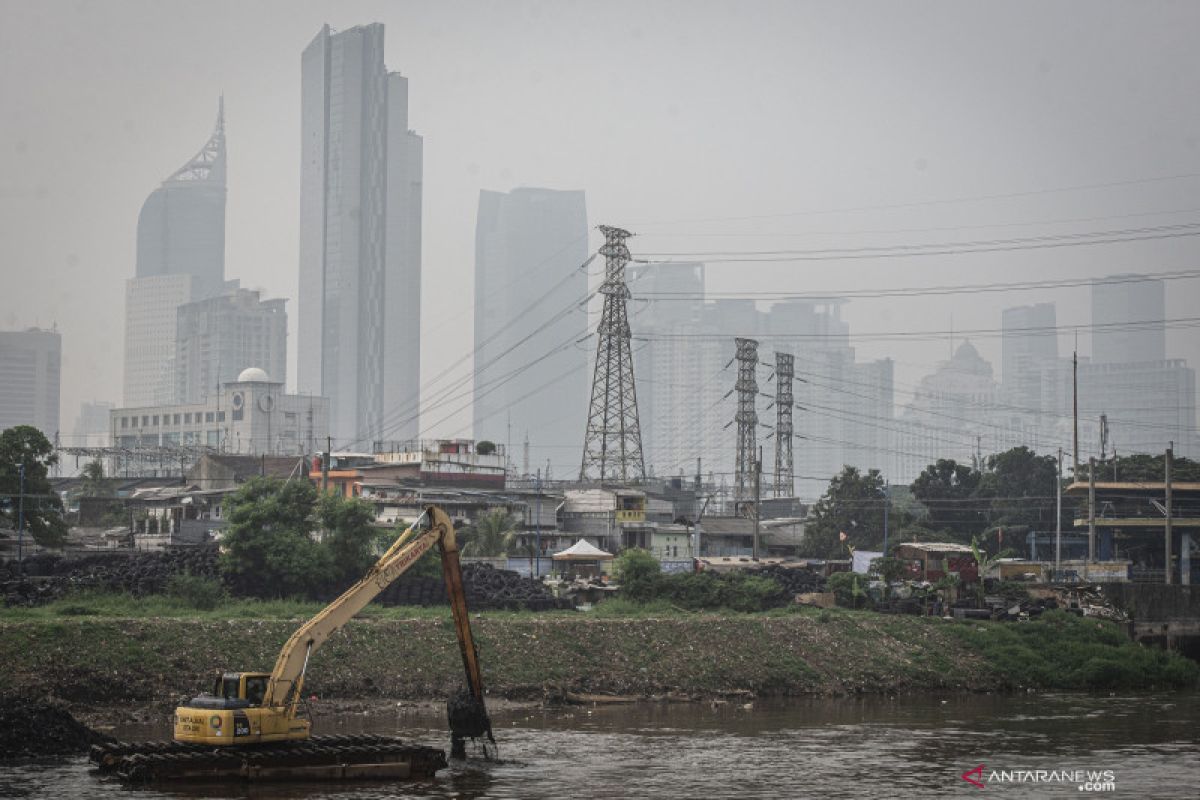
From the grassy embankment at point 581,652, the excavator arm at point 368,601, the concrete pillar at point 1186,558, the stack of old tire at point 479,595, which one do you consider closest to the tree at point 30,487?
the grassy embankment at point 581,652

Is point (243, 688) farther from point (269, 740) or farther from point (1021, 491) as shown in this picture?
point (1021, 491)

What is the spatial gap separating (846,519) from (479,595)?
47.0 m

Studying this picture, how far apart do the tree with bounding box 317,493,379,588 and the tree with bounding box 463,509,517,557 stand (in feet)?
47.7

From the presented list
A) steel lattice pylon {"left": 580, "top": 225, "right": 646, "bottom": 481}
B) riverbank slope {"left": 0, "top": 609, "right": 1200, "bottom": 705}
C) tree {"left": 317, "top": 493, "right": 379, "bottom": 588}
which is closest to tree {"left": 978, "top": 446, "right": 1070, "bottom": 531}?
steel lattice pylon {"left": 580, "top": 225, "right": 646, "bottom": 481}

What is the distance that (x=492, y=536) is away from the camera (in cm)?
7194

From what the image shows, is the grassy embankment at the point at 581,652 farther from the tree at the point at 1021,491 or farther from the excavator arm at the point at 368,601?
the tree at the point at 1021,491

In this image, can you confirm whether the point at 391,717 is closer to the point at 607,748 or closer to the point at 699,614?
the point at 607,748

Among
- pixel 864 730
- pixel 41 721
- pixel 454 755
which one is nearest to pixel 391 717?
pixel 454 755

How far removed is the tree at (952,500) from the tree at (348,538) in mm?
54731

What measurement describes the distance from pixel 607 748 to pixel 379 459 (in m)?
71.8

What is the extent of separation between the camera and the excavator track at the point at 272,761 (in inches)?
1092

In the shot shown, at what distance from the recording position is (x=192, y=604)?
166ft

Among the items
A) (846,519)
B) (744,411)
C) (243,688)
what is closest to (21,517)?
(243,688)

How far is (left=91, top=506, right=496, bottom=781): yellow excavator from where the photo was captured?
27.9m
